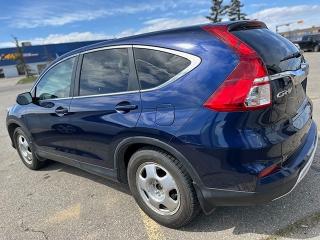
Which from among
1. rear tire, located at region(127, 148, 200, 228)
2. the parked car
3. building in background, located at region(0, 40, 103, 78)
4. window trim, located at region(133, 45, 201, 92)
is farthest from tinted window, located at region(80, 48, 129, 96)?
building in background, located at region(0, 40, 103, 78)

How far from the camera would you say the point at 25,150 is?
218 inches

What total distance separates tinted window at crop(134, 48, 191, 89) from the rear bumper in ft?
3.14

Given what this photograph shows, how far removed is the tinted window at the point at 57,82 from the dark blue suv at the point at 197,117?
0.40 metres

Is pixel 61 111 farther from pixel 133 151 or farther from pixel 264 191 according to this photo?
pixel 264 191

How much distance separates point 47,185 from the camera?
4.79 metres

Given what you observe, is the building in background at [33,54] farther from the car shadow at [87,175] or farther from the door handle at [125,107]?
the door handle at [125,107]

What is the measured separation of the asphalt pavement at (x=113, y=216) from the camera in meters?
3.21

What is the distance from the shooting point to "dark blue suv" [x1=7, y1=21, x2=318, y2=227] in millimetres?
2719

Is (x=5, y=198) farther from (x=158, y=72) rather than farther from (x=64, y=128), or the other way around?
(x=158, y=72)

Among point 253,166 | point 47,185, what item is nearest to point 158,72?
point 253,166

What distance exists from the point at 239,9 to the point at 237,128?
8431 cm

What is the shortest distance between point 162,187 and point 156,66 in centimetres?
109

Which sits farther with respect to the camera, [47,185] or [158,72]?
[47,185]

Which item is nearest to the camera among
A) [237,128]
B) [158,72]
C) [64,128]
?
[237,128]
